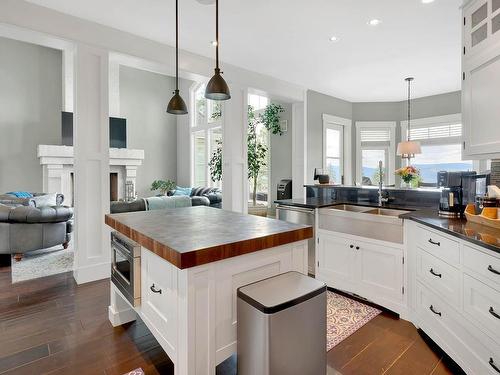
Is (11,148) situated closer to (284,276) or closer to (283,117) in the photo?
(283,117)

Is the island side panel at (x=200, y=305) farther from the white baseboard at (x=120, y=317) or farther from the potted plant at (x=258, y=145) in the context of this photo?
the potted plant at (x=258, y=145)

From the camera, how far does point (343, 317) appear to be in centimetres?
254

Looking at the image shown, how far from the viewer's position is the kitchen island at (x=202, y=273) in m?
1.33

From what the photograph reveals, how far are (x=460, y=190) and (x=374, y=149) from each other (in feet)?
16.4

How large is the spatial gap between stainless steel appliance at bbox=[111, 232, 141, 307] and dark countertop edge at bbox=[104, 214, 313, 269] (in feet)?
0.28

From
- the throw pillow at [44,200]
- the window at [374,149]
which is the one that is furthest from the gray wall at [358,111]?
the throw pillow at [44,200]

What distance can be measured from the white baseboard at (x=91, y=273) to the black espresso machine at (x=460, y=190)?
3562mm

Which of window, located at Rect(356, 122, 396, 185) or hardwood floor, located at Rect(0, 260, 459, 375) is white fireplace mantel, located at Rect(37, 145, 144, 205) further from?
window, located at Rect(356, 122, 396, 185)

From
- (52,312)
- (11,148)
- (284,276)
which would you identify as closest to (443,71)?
(284,276)

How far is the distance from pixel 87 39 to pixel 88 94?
1.96 ft

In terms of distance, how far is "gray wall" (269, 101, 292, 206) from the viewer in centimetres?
620

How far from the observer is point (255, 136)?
6.45 meters

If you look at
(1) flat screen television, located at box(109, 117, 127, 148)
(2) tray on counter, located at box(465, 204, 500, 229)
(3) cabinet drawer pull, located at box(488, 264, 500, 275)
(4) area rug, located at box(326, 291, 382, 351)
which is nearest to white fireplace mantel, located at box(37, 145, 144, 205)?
(1) flat screen television, located at box(109, 117, 127, 148)

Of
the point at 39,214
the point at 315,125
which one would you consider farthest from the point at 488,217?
the point at 39,214
